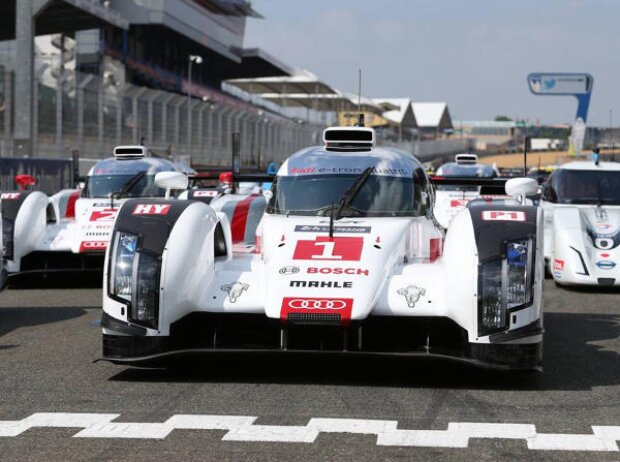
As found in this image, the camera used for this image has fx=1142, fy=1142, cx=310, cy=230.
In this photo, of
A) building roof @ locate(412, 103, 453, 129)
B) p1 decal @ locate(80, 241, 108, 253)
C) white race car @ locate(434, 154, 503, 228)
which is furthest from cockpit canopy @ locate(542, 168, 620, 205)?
building roof @ locate(412, 103, 453, 129)

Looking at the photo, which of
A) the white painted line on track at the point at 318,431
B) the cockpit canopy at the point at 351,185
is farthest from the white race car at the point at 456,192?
the white painted line on track at the point at 318,431

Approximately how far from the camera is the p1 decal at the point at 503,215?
725cm

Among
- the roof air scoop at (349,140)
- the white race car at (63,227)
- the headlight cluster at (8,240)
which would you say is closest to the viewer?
the roof air scoop at (349,140)

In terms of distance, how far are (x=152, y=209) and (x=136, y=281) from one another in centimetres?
73

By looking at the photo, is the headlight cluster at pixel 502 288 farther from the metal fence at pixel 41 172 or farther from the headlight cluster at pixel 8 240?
the metal fence at pixel 41 172

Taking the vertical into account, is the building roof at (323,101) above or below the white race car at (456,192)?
above

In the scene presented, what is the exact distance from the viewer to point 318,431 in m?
5.59

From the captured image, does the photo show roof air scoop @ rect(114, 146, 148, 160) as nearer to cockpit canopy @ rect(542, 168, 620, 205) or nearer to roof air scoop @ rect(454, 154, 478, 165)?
cockpit canopy @ rect(542, 168, 620, 205)

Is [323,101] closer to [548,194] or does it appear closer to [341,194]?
[548,194]

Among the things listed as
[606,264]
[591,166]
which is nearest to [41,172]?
[591,166]

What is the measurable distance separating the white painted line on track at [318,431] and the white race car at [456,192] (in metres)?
10.2

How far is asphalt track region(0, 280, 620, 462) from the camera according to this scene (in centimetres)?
523

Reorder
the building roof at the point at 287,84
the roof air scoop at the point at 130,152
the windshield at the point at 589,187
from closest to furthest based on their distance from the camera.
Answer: the windshield at the point at 589,187 → the roof air scoop at the point at 130,152 → the building roof at the point at 287,84

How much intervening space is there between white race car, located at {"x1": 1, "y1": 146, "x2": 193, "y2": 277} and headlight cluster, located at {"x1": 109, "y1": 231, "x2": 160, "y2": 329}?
6054 millimetres
